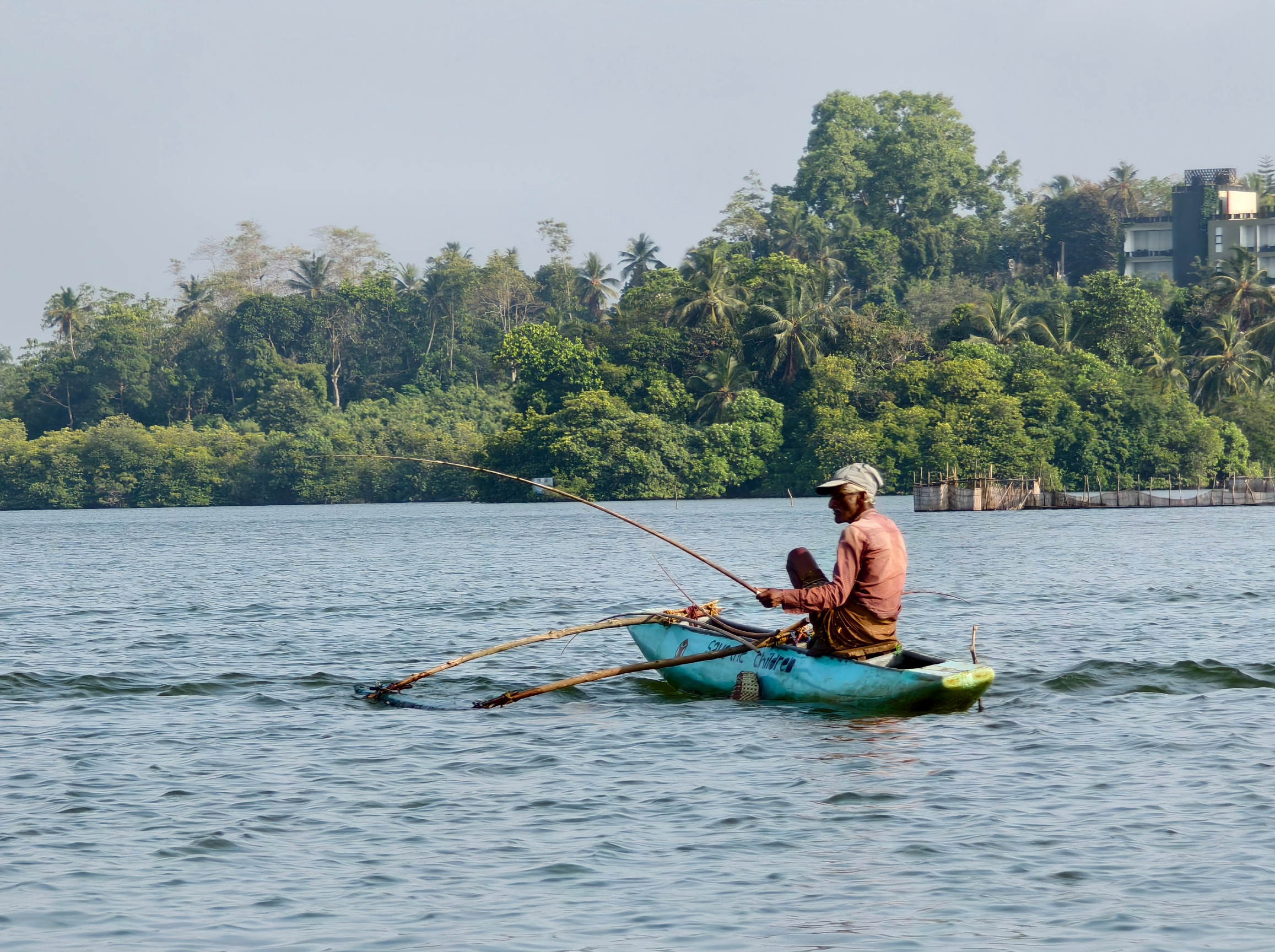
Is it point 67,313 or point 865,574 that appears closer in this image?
point 865,574

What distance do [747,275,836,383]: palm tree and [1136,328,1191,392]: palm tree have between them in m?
16.5

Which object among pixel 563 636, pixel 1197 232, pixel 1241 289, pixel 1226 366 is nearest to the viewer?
pixel 563 636

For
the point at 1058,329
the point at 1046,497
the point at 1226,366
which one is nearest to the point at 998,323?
the point at 1058,329

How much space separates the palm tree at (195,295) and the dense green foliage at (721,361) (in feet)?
0.63

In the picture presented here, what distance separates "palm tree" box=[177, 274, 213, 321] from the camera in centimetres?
11156

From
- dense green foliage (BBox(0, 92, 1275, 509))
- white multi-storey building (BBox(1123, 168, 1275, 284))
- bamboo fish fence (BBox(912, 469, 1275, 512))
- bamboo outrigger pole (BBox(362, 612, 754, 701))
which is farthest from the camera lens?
white multi-storey building (BBox(1123, 168, 1275, 284))

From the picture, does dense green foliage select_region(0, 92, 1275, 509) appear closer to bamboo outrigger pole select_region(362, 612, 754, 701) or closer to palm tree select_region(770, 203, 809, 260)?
palm tree select_region(770, 203, 809, 260)

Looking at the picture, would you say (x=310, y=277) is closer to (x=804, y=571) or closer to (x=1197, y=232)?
(x=1197, y=232)

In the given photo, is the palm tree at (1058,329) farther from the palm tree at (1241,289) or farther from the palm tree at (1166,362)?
the palm tree at (1241,289)

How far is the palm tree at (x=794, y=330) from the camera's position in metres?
80.9

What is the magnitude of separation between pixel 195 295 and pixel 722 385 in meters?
48.5

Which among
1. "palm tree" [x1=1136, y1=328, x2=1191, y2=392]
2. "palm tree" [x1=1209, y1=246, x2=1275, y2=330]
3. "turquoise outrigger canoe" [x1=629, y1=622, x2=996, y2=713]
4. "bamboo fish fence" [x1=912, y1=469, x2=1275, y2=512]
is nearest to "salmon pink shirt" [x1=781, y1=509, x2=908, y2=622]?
"turquoise outrigger canoe" [x1=629, y1=622, x2=996, y2=713]

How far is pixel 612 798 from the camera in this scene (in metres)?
9.92

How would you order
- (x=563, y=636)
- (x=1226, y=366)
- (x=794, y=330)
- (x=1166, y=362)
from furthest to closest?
1. (x=1166, y=362)
2. (x=794, y=330)
3. (x=1226, y=366)
4. (x=563, y=636)
